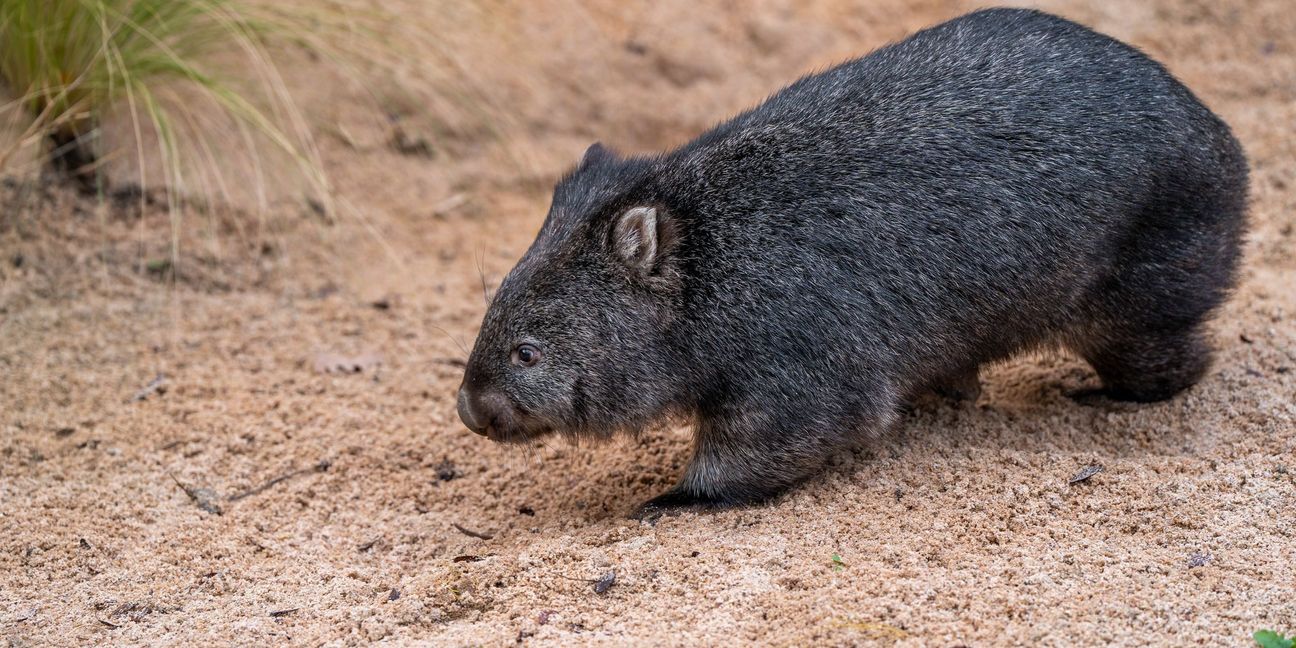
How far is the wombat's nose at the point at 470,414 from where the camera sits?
4824 mm

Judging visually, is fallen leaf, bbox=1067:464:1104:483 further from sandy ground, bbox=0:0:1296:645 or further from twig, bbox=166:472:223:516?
twig, bbox=166:472:223:516

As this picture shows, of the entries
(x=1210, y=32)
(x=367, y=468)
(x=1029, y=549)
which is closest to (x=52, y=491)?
(x=367, y=468)

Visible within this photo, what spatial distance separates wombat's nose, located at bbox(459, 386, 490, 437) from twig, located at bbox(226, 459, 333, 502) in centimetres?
92

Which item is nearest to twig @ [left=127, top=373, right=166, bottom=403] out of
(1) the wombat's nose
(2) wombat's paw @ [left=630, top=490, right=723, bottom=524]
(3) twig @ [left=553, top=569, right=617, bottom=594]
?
(1) the wombat's nose

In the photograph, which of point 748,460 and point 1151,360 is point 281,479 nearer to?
point 748,460

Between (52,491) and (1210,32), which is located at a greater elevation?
(1210,32)

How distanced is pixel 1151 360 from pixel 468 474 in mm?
3048

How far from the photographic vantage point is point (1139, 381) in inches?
206

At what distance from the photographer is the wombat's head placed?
4742mm

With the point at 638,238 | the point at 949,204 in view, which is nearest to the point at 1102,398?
the point at 949,204

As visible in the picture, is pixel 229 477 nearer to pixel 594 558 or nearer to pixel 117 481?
pixel 117 481

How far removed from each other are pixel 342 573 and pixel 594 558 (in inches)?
A: 39.5

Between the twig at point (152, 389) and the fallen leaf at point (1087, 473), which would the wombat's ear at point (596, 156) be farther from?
the twig at point (152, 389)

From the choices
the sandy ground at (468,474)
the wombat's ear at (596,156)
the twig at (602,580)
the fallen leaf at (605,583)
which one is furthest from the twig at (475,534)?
the wombat's ear at (596,156)
